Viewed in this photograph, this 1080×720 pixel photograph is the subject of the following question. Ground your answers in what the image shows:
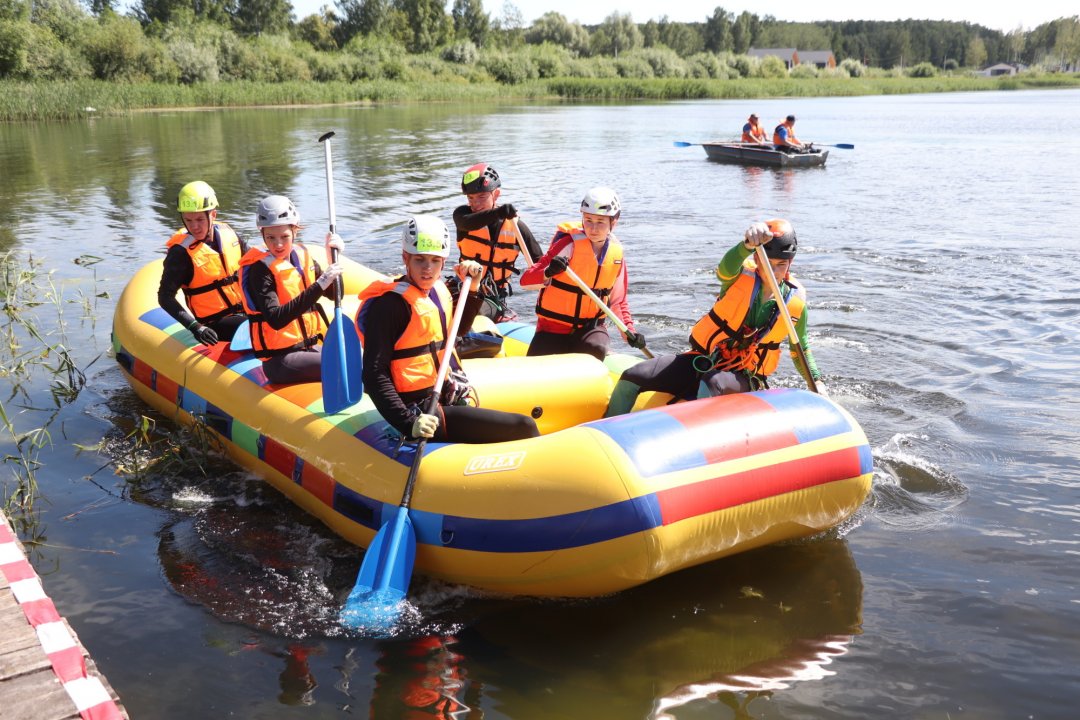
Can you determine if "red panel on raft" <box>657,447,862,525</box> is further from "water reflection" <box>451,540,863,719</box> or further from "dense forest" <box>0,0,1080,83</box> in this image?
"dense forest" <box>0,0,1080,83</box>

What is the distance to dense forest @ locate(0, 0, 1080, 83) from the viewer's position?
34.9 metres

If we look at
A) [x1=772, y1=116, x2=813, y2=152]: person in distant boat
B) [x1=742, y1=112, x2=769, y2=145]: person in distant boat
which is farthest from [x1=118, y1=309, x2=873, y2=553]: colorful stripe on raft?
[x1=742, y1=112, x2=769, y2=145]: person in distant boat

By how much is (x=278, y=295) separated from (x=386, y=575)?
1952mm

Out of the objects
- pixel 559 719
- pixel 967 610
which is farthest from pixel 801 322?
pixel 559 719

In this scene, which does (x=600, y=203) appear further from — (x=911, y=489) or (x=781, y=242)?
(x=911, y=489)

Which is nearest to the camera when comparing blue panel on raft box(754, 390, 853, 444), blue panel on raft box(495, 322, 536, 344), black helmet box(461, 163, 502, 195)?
blue panel on raft box(754, 390, 853, 444)

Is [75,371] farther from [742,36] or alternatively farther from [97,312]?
[742,36]

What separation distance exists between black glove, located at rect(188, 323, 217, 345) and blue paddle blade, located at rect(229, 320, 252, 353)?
0.45 ft

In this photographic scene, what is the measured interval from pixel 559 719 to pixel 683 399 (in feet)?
6.72

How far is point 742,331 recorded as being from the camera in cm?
498

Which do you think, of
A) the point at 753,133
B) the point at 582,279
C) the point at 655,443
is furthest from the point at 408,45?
the point at 655,443

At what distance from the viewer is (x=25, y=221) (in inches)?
531

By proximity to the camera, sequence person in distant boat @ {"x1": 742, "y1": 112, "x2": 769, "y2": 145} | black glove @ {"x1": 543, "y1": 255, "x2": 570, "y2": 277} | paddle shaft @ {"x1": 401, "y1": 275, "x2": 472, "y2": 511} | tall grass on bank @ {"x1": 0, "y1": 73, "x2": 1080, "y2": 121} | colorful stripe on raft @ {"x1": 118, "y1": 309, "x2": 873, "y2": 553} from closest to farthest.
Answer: colorful stripe on raft @ {"x1": 118, "y1": 309, "x2": 873, "y2": 553} → paddle shaft @ {"x1": 401, "y1": 275, "x2": 472, "y2": 511} → black glove @ {"x1": 543, "y1": 255, "x2": 570, "y2": 277} → person in distant boat @ {"x1": 742, "y1": 112, "x2": 769, "y2": 145} → tall grass on bank @ {"x1": 0, "y1": 73, "x2": 1080, "y2": 121}

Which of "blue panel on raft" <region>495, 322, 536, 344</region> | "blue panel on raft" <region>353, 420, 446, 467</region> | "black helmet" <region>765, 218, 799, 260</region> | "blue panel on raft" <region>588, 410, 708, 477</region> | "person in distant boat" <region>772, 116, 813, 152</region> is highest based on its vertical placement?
"person in distant boat" <region>772, 116, 813, 152</region>
